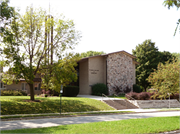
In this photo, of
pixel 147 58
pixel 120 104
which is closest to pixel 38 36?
pixel 120 104

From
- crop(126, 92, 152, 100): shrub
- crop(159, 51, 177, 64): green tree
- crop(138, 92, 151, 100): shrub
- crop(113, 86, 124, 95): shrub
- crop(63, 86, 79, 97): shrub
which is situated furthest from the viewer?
crop(159, 51, 177, 64): green tree

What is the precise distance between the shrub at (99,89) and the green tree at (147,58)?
722 inches

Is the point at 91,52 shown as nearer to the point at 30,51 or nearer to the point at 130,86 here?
the point at 130,86

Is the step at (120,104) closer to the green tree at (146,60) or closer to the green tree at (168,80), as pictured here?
the green tree at (168,80)

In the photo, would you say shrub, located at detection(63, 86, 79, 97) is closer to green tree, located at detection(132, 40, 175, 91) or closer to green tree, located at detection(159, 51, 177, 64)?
green tree, located at detection(132, 40, 175, 91)

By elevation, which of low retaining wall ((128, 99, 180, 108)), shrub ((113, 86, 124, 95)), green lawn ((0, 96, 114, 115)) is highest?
shrub ((113, 86, 124, 95))

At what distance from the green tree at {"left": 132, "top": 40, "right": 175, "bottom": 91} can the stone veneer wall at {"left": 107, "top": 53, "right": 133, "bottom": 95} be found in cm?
1164

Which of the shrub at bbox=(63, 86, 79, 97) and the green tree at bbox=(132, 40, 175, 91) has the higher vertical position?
the green tree at bbox=(132, 40, 175, 91)

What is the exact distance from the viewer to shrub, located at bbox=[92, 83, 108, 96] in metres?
30.9

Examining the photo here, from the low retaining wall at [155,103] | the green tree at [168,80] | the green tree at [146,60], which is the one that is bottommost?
the low retaining wall at [155,103]

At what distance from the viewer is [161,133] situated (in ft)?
29.7

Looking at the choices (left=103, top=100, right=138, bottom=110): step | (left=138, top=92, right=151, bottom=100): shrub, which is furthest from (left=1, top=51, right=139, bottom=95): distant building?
(left=103, top=100, right=138, bottom=110): step

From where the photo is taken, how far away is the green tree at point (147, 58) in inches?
1832

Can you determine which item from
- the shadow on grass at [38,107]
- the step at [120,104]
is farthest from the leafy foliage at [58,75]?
the step at [120,104]
